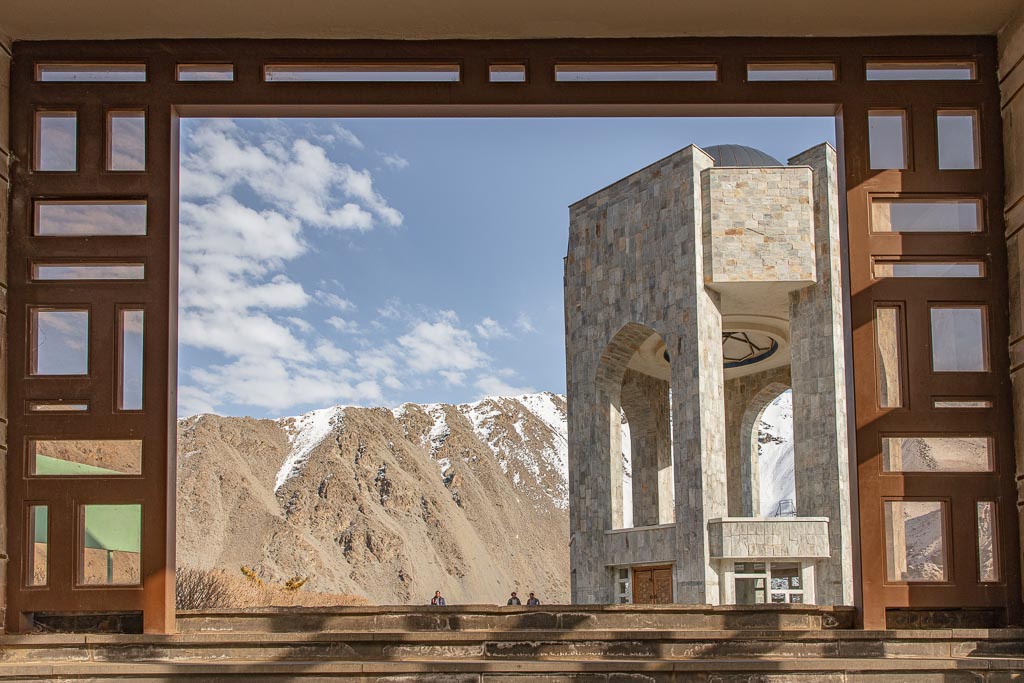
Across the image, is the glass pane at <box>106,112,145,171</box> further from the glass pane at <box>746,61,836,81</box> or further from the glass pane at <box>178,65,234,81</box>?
the glass pane at <box>746,61,836,81</box>

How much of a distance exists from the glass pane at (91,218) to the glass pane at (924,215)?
4726 millimetres

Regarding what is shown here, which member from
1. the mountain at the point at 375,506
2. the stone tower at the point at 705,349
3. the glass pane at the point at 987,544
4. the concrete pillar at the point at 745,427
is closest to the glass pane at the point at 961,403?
the glass pane at the point at 987,544

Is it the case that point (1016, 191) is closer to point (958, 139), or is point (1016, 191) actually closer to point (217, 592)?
point (958, 139)

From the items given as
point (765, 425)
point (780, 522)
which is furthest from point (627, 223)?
point (765, 425)

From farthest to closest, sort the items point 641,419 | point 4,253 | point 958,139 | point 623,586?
point 641,419 → point 623,586 → point 958,139 → point 4,253

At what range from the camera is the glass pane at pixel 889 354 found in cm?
732

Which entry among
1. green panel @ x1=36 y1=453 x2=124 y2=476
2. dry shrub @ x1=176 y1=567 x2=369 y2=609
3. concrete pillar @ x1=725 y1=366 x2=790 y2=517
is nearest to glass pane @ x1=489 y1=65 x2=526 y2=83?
green panel @ x1=36 y1=453 x2=124 y2=476

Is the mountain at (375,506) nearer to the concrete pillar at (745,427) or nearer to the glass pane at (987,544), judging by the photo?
the concrete pillar at (745,427)

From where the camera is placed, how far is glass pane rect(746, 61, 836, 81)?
754 cm

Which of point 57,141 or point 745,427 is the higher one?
point 57,141

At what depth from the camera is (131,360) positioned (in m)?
7.24

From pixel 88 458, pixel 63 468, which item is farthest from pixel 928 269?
A: pixel 63 468

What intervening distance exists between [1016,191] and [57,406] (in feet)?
19.8

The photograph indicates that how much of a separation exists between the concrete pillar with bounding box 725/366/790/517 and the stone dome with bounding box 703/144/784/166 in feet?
22.6
